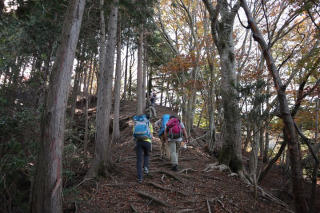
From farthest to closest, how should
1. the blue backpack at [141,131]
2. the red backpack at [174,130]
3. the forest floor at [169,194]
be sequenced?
the red backpack at [174,130], the blue backpack at [141,131], the forest floor at [169,194]

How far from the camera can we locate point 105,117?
5.99 meters

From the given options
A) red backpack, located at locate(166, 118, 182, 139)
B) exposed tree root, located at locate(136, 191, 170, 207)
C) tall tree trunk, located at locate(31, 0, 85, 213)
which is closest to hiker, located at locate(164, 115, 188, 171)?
red backpack, located at locate(166, 118, 182, 139)

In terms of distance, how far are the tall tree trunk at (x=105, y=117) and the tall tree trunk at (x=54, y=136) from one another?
6.71 ft

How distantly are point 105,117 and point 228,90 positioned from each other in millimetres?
4152

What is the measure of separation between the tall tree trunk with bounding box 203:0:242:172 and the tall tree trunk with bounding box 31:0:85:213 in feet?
15.7

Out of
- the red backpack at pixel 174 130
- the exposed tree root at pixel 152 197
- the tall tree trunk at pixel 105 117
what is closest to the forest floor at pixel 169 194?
the exposed tree root at pixel 152 197

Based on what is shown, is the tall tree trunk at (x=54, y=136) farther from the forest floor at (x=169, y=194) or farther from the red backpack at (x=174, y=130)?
the red backpack at (x=174, y=130)

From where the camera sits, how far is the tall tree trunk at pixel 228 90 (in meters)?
6.37

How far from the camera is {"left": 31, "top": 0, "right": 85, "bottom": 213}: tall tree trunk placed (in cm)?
339

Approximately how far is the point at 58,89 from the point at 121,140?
796cm

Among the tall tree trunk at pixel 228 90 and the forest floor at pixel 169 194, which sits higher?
the tall tree trunk at pixel 228 90

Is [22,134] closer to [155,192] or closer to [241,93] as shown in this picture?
[155,192]

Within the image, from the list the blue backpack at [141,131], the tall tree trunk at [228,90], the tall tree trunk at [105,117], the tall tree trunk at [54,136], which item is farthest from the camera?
the tall tree trunk at [228,90]

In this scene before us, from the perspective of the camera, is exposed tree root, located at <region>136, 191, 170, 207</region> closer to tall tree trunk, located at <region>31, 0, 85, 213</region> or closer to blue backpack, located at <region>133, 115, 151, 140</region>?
blue backpack, located at <region>133, 115, 151, 140</region>
